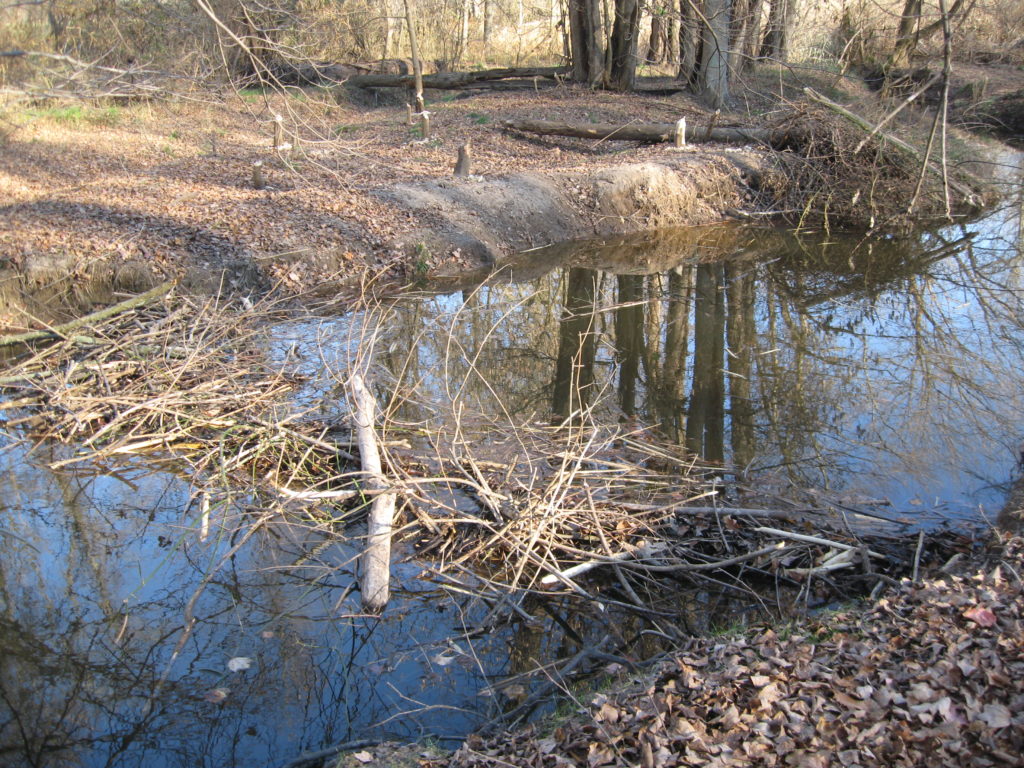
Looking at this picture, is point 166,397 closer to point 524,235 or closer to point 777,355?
point 777,355

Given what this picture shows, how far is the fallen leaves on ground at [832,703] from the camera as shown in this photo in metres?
3.06

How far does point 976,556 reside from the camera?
5035 mm

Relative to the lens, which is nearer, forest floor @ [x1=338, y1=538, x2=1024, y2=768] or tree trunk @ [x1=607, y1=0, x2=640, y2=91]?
forest floor @ [x1=338, y1=538, x2=1024, y2=768]

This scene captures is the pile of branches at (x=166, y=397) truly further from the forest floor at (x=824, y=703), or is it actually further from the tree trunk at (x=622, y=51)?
the tree trunk at (x=622, y=51)

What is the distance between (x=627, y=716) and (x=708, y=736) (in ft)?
1.27

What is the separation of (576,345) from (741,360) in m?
1.90

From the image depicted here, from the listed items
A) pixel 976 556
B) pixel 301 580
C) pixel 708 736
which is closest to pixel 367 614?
pixel 301 580

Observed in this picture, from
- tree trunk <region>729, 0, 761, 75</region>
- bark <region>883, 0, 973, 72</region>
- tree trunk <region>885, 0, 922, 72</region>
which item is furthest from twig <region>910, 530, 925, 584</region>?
tree trunk <region>729, 0, 761, 75</region>

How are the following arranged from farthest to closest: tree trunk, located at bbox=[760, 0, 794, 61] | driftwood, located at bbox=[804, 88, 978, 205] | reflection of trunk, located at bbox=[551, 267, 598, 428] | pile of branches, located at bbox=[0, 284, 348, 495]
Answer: tree trunk, located at bbox=[760, 0, 794, 61] < driftwood, located at bbox=[804, 88, 978, 205] < reflection of trunk, located at bbox=[551, 267, 598, 428] < pile of branches, located at bbox=[0, 284, 348, 495]

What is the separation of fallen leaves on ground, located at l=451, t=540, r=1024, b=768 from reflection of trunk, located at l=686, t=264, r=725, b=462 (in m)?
3.05

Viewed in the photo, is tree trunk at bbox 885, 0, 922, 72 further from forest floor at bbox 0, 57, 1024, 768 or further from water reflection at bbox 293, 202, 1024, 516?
water reflection at bbox 293, 202, 1024, 516

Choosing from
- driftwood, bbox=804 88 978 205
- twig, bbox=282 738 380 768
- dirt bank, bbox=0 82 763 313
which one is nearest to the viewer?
twig, bbox=282 738 380 768

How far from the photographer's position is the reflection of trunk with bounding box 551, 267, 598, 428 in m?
7.94

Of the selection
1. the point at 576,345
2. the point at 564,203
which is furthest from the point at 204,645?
the point at 564,203
